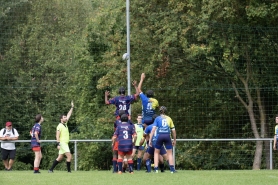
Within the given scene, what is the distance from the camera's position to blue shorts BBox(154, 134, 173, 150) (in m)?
20.2

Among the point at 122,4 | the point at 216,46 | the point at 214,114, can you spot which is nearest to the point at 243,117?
the point at 214,114

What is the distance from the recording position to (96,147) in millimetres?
39219

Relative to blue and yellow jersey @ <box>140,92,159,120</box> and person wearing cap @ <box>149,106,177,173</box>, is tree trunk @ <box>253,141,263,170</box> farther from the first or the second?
person wearing cap @ <box>149,106,177,173</box>

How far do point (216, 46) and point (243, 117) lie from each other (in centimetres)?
384

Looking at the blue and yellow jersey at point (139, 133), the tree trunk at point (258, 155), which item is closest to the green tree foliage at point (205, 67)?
the tree trunk at point (258, 155)

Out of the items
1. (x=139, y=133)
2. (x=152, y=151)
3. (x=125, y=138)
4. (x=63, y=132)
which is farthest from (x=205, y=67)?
(x=125, y=138)

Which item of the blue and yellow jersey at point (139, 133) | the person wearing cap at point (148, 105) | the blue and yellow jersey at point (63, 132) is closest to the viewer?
the person wearing cap at point (148, 105)

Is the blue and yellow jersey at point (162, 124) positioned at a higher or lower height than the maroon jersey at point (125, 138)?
higher

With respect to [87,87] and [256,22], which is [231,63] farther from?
[87,87]

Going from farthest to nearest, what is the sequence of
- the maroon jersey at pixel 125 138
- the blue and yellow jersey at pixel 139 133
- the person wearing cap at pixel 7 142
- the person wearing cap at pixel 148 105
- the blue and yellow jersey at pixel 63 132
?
the person wearing cap at pixel 7 142, the blue and yellow jersey at pixel 139 133, the blue and yellow jersey at pixel 63 132, the person wearing cap at pixel 148 105, the maroon jersey at pixel 125 138

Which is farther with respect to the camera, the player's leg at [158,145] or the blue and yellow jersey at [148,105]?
the blue and yellow jersey at [148,105]

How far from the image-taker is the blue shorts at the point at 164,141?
794 inches

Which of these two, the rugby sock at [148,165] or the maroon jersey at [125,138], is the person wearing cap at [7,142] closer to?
the rugby sock at [148,165]

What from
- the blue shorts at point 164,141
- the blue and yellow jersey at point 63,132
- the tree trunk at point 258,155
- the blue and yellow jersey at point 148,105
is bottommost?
the tree trunk at point 258,155
